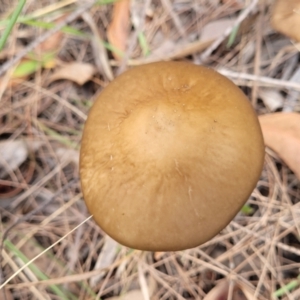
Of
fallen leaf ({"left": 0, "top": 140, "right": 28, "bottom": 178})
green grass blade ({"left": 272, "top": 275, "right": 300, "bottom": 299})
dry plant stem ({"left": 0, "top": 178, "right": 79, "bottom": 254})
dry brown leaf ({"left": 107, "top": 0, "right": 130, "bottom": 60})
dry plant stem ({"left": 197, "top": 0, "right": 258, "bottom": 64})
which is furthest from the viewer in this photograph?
dry brown leaf ({"left": 107, "top": 0, "right": 130, "bottom": 60})

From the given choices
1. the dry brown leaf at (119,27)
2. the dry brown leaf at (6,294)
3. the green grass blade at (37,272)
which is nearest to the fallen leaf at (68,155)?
the green grass blade at (37,272)

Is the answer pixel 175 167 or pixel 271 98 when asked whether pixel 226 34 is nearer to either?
pixel 271 98

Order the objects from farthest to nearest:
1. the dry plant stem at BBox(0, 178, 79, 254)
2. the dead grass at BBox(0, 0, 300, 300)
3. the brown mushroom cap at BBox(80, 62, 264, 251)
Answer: the dry plant stem at BBox(0, 178, 79, 254)
the dead grass at BBox(0, 0, 300, 300)
the brown mushroom cap at BBox(80, 62, 264, 251)

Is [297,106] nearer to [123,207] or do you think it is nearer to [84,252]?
[123,207]

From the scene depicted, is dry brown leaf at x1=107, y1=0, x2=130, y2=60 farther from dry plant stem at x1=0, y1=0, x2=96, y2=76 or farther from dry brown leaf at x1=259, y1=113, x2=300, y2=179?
dry brown leaf at x1=259, y1=113, x2=300, y2=179

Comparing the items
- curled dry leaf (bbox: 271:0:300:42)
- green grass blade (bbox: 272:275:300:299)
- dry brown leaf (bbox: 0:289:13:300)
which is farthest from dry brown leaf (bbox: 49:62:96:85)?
green grass blade (bbox: 272:275:300:299)

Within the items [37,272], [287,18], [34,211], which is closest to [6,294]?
[37,272]
